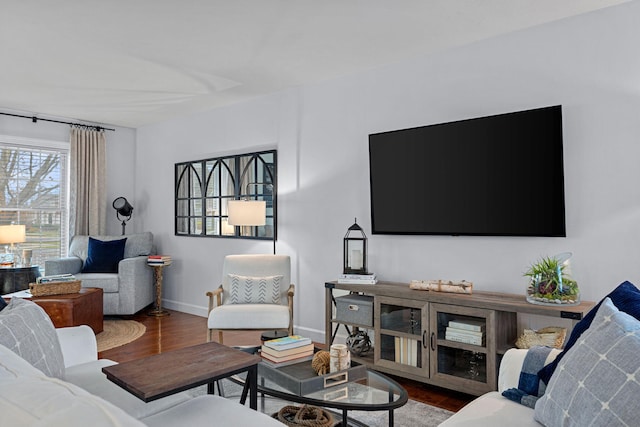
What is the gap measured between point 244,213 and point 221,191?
125cm

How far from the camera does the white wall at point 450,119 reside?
9.52 ft

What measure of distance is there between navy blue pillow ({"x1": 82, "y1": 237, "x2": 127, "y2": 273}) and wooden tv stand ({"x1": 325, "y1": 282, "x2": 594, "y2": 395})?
3391 millimetres

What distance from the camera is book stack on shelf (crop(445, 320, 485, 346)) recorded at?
2.98 meters

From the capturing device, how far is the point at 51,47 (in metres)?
3.59

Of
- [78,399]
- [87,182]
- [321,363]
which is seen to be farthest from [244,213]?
[78,399]

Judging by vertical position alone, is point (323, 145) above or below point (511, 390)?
above

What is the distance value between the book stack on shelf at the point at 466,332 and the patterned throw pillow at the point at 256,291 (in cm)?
163

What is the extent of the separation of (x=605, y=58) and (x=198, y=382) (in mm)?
3041

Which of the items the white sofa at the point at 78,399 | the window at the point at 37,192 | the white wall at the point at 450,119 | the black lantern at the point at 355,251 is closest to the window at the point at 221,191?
the white wall at the point at 450,119

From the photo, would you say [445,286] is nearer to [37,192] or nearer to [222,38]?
[222,38]

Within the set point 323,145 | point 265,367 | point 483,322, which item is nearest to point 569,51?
point 483,322

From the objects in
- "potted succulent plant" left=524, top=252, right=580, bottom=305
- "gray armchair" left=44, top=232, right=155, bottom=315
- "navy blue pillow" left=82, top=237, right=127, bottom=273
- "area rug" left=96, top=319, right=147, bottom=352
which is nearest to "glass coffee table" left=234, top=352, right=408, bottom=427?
"potted succulent plant" left=524, top=252, right=580, bottom=305

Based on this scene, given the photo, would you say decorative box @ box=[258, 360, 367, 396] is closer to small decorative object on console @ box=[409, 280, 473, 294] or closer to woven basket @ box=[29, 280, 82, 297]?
small decorative object on console @ box=[409, 280, 473, 294]

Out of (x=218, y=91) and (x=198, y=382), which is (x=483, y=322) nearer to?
(x=198, y=382)
